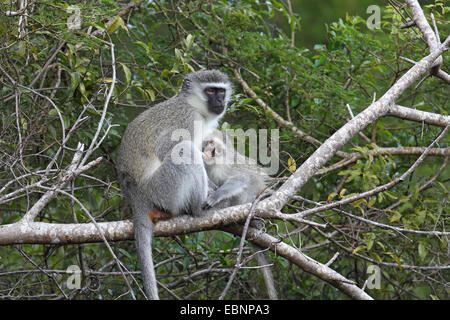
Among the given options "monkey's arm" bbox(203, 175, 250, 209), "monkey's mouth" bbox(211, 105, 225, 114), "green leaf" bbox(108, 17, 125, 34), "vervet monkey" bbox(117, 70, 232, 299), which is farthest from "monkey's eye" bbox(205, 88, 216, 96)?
"green leaf" bbox(108, 17, 125, 34)

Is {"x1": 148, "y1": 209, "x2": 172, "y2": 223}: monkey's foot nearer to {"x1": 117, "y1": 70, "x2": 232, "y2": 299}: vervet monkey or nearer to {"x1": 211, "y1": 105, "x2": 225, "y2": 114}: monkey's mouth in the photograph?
{"x1": 117, "y1": 70, "x2": 232, "y2": 299}: vervet monkey

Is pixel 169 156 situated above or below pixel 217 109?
below

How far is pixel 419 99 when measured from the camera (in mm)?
5949

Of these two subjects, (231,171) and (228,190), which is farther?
(231,171)

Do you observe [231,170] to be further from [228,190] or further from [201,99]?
[201,99]

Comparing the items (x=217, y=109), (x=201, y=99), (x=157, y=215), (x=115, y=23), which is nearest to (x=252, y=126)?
(x=217, y=109)

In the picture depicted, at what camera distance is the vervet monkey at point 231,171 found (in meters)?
4.68

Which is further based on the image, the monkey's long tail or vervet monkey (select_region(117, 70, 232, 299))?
vervet monkey (select_region(117, 70, 232, 299))

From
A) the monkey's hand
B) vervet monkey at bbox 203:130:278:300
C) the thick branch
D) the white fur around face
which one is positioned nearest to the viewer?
the thick branch

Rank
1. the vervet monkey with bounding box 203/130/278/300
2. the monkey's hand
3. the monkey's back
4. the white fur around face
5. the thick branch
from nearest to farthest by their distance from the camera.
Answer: the thick branch
the monkey's hand
the monkey's back
the vervet monkey with bounding box 203/130/278/300
the white fur around face

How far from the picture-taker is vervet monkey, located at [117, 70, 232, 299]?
14.3 feet

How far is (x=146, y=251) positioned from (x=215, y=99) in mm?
1700

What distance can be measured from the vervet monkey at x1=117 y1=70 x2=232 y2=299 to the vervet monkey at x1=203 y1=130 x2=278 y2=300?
141 mm

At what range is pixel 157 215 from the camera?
4375mm
